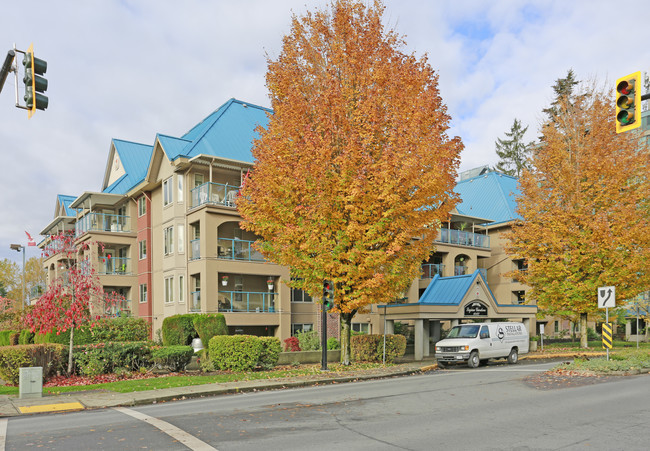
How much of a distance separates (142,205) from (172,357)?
1909 cm

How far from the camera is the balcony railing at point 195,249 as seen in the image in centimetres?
3091

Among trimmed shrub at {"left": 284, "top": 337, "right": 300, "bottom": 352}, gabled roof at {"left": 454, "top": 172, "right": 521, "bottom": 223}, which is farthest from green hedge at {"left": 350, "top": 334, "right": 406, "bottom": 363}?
gabled roof at {"left": 454, "top": 172, "right": 521, "bottom": 223}

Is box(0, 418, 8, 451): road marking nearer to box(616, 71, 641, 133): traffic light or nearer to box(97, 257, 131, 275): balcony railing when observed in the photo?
box(616, 71, 641, 133): traffic light

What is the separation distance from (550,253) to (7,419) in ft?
89.5

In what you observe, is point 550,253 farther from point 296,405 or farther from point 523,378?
point 296,405

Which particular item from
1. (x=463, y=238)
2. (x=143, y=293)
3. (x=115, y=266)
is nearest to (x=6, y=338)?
(x=115, y=266)

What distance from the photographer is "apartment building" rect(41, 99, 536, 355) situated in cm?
3070

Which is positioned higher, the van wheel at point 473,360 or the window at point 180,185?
the window at point 180,185

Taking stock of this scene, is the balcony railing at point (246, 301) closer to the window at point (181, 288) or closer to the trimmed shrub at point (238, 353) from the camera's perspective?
the window at point (181, 288)

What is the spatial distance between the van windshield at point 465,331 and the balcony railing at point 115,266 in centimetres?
2313

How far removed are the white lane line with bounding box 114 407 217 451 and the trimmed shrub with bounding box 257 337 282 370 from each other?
381 inches

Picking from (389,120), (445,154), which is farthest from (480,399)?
(389,120)

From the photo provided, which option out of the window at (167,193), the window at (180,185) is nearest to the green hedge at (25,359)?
the window at (180,185)

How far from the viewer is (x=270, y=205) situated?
69.5 feet
